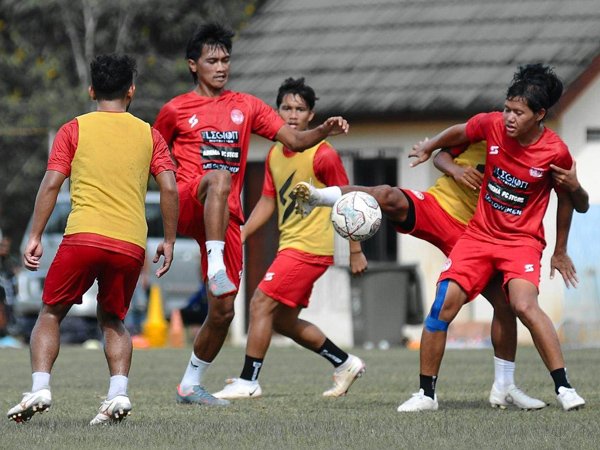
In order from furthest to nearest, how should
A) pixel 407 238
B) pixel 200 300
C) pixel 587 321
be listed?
pixel 200 300
pixel 407 238
pixel 587 321

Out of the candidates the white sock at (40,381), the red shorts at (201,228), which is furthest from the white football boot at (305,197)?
the white sock at (40,381)

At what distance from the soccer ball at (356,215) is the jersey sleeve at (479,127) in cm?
73

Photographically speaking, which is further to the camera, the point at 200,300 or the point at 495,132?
the point at 200,300

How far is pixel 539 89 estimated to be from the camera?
9.81m

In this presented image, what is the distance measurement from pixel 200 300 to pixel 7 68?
15.2 meters

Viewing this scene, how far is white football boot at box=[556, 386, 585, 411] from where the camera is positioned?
383 inches

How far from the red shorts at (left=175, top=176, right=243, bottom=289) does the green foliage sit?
26.3 m

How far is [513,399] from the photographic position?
10.3 m

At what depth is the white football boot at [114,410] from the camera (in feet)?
28.8

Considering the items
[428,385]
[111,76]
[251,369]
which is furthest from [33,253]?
[251,369]

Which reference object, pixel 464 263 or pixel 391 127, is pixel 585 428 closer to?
pixel 464 263

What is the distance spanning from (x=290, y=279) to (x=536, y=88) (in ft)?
9.11

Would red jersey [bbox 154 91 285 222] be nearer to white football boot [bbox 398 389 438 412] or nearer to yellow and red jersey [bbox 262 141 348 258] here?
yellow and red jersey [bbox 262 141 348 258]

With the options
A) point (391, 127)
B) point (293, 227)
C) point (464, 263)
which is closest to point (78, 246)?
point (464, 263)
